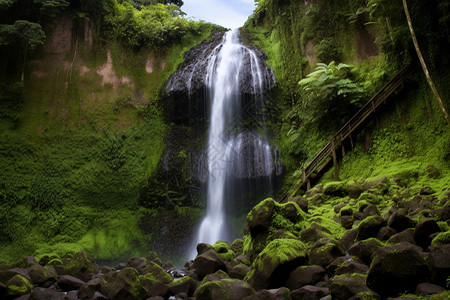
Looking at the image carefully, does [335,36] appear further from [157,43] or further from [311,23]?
[157,43]

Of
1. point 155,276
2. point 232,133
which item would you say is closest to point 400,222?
point 155,276

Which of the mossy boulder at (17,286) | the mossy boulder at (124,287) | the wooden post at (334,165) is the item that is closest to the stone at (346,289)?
the mossy boulder at (124,287)

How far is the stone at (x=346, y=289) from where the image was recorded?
263cm

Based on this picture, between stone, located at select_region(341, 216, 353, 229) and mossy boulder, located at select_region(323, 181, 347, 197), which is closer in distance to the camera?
stone, located at select_region(341, 216, 353, 229)

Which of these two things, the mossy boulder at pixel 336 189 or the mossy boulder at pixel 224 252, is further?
the mossy boulder at pixel 336 189

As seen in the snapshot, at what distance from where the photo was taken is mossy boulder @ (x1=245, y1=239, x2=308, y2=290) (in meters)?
3.65

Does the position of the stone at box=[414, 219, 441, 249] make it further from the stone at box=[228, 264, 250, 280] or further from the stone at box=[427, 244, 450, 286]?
the stone at box=[228, 264, 250, 280]

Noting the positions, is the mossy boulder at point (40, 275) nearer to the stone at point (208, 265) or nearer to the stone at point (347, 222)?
the stone at point (208, 265)

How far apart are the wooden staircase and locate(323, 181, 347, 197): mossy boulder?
1737 millimetres

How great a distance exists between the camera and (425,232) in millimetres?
3736

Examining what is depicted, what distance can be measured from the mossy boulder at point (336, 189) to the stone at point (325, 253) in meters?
4.22

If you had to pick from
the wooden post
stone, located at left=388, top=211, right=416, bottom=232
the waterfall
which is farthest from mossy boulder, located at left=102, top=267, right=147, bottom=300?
the waterfall

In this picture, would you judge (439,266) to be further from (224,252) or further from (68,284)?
(68,284)

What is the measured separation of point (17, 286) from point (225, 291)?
2966mm
